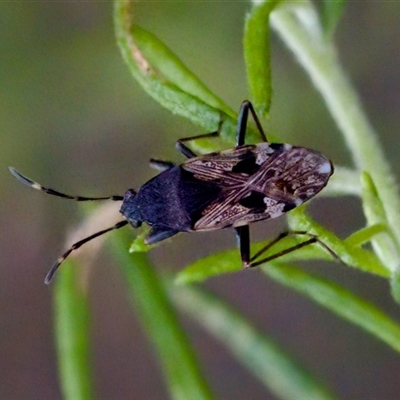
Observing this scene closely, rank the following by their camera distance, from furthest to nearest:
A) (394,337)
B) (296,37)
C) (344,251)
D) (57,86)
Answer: (57,86) → (296,37) → (394,337) → (344,251)

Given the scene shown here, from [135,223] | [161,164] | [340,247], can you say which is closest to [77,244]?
[135,223]

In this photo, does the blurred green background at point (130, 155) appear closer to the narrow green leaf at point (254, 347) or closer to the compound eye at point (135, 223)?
the narrow green leaf at point (254, 347)

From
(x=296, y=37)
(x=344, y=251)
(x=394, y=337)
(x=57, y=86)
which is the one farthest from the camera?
(x=57, y=86)

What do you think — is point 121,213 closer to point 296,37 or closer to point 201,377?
point 201,377

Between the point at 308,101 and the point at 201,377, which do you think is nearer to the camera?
the point at 201,377

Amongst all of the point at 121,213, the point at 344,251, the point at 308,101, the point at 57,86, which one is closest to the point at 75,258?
the point at 121,213

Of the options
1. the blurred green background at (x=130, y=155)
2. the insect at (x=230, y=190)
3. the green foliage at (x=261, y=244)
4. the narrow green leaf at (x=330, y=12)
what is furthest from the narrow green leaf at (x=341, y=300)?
the blurred green background at (x=130, y=155)
